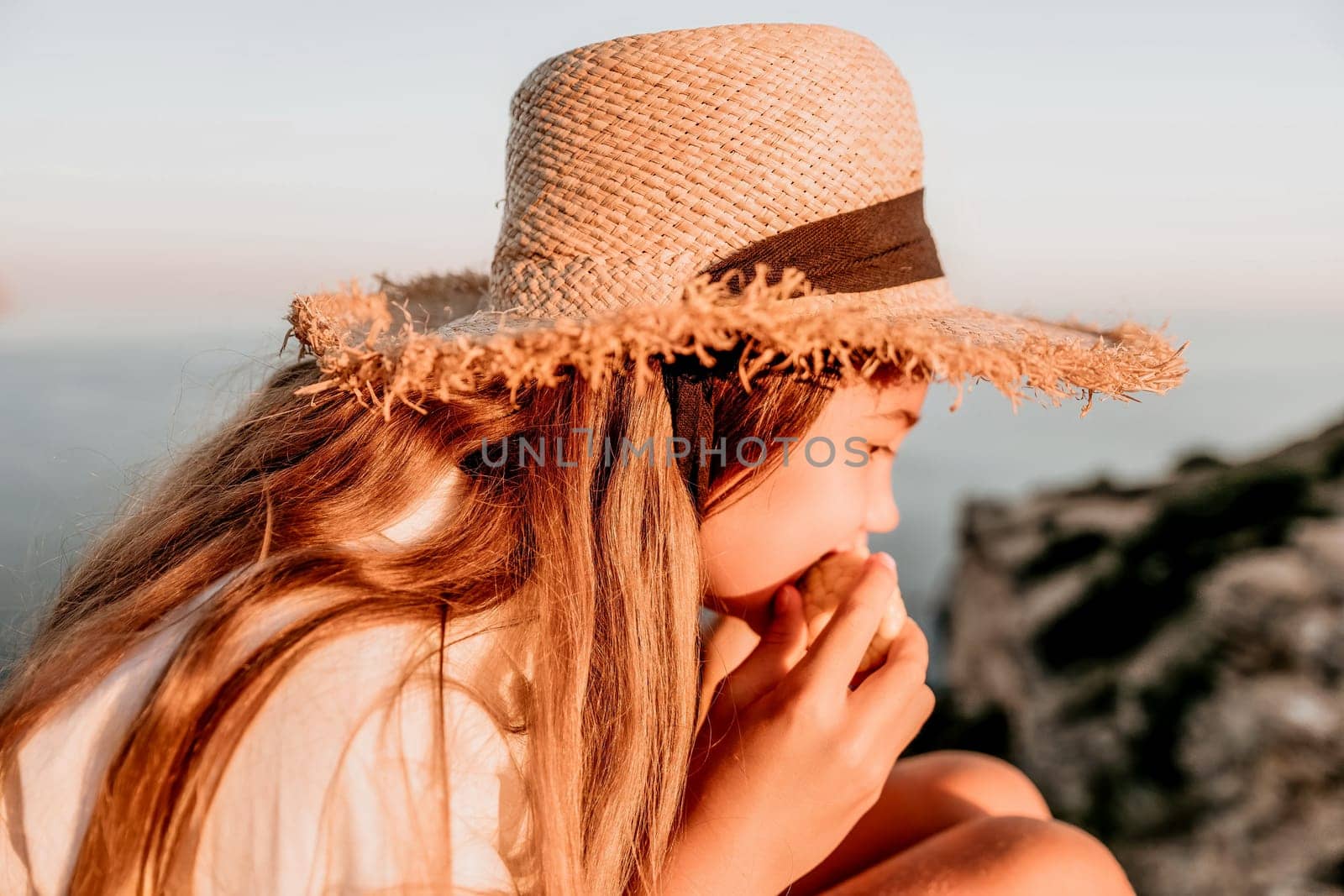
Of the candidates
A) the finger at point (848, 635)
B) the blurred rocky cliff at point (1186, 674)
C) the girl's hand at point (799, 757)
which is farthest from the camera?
the blurred rocky cliff at point (1186, 674)

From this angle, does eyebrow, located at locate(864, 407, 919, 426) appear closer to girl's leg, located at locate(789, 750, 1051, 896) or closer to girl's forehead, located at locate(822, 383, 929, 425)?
girl's forehead, located at locate(822, 383, 929, 425)

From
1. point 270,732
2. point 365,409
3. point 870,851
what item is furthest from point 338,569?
point 870,851

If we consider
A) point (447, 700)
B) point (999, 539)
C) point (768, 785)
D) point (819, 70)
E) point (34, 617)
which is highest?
point (819, 70)

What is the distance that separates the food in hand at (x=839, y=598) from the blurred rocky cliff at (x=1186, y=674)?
153 cm

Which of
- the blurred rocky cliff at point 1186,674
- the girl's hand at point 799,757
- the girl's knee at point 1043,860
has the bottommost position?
the blurred rocky cliff at point 1186,674

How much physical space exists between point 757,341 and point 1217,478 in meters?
3.32

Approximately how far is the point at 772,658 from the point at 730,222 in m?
1.01

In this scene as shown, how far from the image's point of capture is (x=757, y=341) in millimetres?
1906

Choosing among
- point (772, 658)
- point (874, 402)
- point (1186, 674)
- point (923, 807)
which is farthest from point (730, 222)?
point (1186, 674)

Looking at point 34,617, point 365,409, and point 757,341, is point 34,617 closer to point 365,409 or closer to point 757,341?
point 365,409

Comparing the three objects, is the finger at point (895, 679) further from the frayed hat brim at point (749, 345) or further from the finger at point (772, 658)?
the frayed hat brim at point (749, 345)

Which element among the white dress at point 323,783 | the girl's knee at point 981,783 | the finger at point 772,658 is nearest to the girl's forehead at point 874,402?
the finger at point 772,658

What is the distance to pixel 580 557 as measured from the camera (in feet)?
6.22

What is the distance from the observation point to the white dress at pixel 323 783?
1.47 meters
